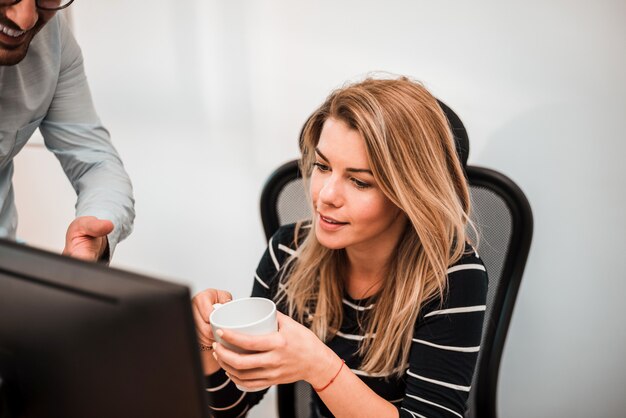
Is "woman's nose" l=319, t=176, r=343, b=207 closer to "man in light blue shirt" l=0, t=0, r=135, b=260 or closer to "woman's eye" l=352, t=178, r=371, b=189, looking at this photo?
"woman's eye" l=352, t=178, r=371, b=189

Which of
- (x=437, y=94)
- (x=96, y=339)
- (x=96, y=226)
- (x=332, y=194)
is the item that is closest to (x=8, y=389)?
(x=96, y=339)

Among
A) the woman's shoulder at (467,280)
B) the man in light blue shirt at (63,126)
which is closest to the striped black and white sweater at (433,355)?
the woman's shoulder at (467,280)

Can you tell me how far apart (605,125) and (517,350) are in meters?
0.67

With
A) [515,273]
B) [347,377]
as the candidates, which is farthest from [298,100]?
[347,377]

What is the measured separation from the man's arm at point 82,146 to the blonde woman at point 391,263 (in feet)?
1.24

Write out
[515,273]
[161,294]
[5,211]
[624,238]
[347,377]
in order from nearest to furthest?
[161,294], [347,377], [515,273], [5,211], [624,238]

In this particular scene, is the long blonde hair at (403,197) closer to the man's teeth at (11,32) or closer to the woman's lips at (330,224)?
the woman's lips at (330,224)

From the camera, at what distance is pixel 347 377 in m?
0.87

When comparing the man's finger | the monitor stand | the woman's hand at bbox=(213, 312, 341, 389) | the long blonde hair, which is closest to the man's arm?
the man's finger

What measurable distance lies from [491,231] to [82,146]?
3.14ft

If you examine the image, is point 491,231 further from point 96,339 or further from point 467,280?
point 96,339

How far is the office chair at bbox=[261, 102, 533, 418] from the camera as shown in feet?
3.53

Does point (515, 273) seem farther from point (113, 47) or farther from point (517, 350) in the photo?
point (113, 47)

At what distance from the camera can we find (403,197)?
98cm
